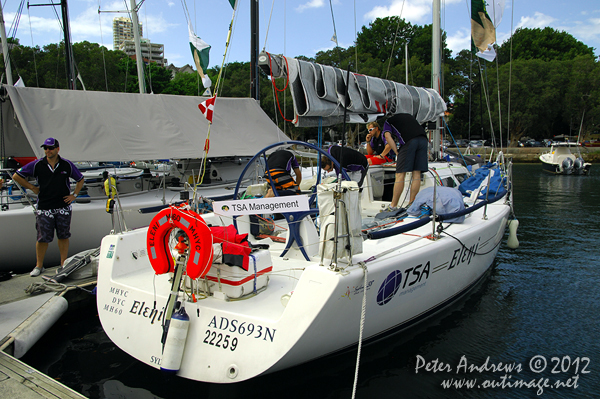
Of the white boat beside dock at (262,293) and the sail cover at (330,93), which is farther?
the sail cover at (330,93)

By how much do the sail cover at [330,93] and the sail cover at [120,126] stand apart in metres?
2.64

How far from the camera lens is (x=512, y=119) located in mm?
36562

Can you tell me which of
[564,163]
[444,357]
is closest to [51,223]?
[444,357]

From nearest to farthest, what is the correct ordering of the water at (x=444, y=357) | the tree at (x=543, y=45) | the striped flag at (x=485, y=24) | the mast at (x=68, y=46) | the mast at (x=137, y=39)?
the water at (x=444, y=357)
the striped flag at (x=485, y=24)
the mast at (x=68, y=46)
the mast at (x=137, y=39)
the tree at (x=543, y=45)

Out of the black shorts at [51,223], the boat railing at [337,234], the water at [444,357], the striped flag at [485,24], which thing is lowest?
the water at [444,357]

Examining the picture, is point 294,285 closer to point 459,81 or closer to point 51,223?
point 51,223

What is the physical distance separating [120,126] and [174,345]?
510cm

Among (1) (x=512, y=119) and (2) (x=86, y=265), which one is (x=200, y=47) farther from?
(1) (x=512, y=119)

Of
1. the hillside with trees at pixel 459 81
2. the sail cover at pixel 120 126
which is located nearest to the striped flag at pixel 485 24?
the sail cover at pixel 120 126

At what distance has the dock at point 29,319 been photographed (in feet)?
8.57

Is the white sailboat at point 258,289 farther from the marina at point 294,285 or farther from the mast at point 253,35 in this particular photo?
the mast at point 253,35

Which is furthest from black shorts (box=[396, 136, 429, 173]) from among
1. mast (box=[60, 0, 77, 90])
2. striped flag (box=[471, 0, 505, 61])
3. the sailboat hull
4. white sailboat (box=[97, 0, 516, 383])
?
mast (box=[60, 0, 77, 90])

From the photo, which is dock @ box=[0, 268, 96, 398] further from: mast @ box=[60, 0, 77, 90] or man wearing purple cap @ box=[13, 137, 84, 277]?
mast @ box=[60, 0, 77, 90]

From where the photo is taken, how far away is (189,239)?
2.59 m
